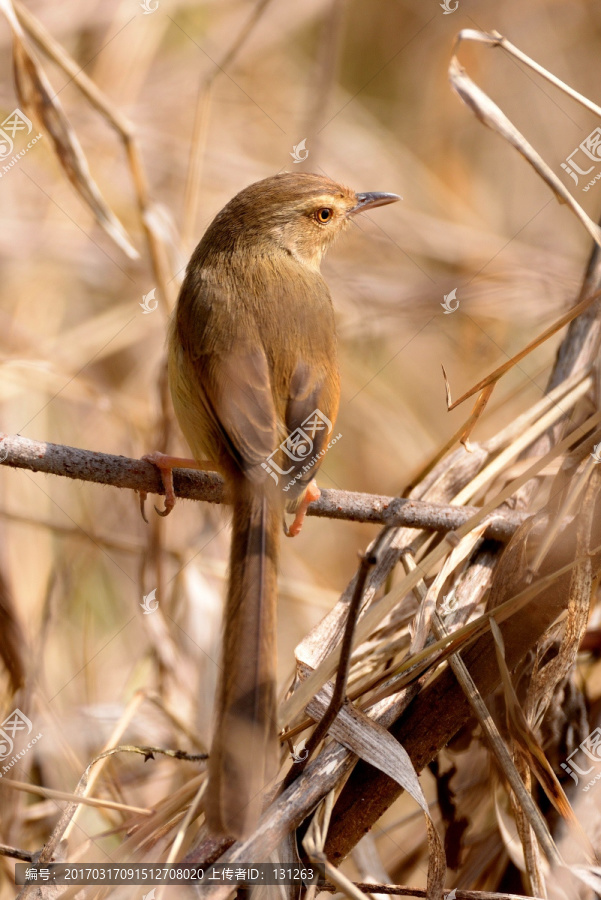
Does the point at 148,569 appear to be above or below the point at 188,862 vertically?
above

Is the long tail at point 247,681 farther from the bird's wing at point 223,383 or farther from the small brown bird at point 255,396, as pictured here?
the bird's wing at point 223,383

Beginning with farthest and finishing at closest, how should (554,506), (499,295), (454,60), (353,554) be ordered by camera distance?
(353,554)
(499,295)
(454,60)
(554,506)

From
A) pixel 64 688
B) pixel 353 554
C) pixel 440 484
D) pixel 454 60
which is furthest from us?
pixel 353 554

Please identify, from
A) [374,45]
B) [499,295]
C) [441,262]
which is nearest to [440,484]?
[499,295]

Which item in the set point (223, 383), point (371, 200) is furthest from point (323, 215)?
point (223, 383)

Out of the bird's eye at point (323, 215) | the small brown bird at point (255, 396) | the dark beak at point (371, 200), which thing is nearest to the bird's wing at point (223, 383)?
the small brown bird at point (255, 396)

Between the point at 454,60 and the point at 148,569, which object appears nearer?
the point at 454,60

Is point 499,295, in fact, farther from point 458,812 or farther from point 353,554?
point 458,812
